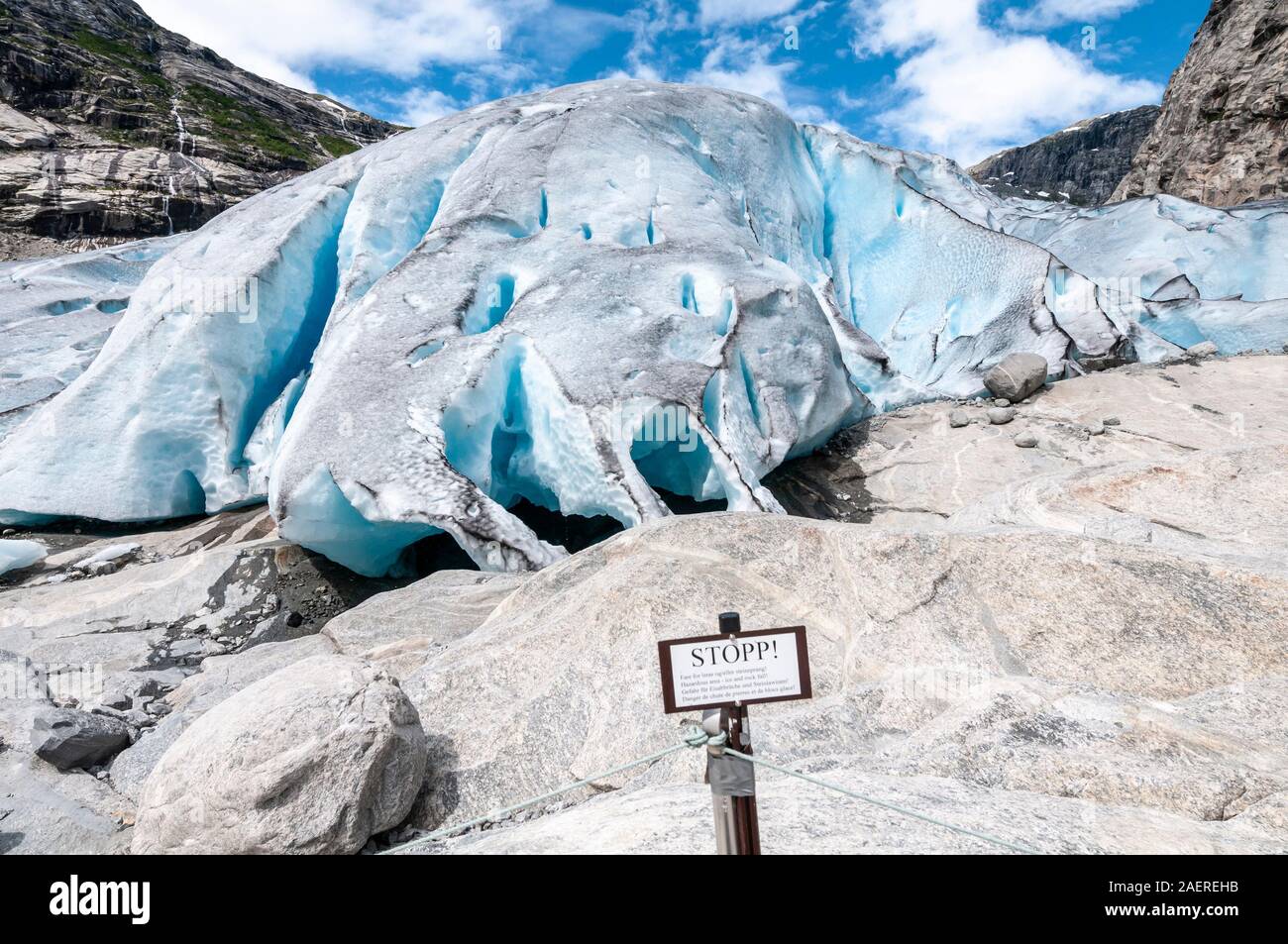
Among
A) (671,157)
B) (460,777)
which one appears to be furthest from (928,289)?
(460,777)

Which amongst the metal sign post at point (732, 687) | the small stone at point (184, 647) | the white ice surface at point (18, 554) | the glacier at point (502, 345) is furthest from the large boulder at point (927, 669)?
the white ice surface at point (18, 554)

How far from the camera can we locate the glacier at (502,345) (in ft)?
23.9

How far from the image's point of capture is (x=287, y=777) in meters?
2.78

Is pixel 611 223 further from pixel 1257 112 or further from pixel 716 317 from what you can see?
pixel 1257 112

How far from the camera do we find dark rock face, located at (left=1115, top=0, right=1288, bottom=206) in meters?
21.8

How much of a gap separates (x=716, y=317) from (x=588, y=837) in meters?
7.43

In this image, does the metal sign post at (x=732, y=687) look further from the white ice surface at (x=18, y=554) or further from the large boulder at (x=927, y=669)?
the white ice surface at (x=18, y=554)

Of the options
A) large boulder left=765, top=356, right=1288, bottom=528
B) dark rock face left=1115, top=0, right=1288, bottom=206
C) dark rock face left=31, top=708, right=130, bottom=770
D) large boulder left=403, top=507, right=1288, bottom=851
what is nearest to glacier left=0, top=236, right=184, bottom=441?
dark rock face left=31, top=708, right=130, bottom=770

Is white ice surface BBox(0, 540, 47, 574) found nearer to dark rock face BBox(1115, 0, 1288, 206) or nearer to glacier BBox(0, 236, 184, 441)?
glacier BBox(0, 236, 184, 441)

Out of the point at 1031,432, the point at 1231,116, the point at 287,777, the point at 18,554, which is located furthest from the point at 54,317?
the point at 1231,116

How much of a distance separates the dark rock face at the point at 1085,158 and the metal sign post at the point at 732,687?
55992 millimetres

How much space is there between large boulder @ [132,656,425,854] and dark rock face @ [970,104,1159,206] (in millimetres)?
55860
